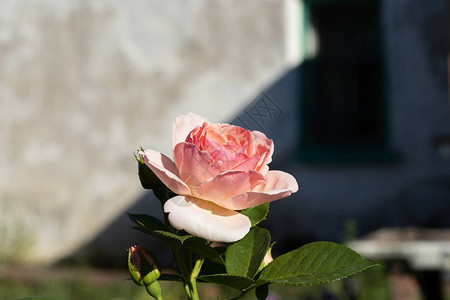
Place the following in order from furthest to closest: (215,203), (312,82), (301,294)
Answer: (312,82) → (301,294) → (215,203)

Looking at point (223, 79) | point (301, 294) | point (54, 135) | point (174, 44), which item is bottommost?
point (301, 294)

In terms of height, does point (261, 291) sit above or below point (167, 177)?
below

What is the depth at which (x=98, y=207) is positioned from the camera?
18.7 ft

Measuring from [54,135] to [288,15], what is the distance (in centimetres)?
257

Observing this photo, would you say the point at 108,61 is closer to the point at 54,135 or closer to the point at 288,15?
the point at 54,135

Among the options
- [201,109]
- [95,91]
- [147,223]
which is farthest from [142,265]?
[95,91]

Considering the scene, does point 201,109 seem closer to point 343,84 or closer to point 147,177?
point 343,84

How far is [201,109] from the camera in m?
5.40

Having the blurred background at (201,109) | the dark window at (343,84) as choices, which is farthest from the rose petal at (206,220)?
the dark window at (343,84)

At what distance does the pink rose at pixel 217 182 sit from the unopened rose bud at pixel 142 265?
0.20ft

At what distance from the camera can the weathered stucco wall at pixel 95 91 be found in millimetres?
5395

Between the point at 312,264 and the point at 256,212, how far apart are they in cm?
6

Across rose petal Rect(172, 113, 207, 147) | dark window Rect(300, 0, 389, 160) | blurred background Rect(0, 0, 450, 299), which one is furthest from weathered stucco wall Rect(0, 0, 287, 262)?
rose petal Rect(172, 113, 207, 147)

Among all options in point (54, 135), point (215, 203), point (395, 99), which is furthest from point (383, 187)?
point (215, 203)
